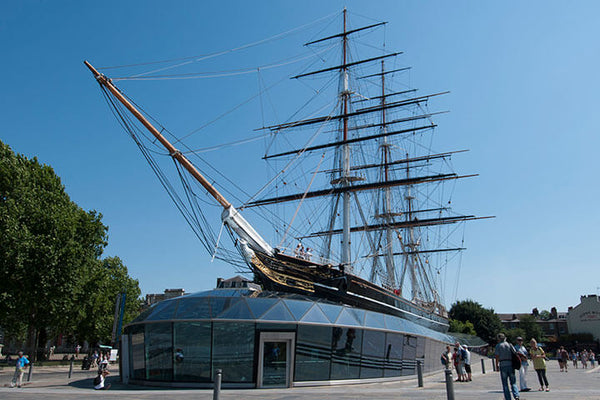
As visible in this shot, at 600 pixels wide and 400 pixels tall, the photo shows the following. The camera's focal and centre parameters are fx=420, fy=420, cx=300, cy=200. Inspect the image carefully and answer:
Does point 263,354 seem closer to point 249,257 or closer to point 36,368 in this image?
point 249,257

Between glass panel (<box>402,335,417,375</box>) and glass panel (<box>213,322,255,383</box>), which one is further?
glass panel (<box>402,335,417,375</box>)

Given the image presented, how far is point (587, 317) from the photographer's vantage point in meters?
77.0

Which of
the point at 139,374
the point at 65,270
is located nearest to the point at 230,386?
the point at 139,374

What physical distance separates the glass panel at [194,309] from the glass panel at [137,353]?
194 centimetres

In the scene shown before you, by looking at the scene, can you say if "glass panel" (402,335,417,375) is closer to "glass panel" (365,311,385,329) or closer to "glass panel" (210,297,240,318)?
"glass panel" (365,311,385,329)

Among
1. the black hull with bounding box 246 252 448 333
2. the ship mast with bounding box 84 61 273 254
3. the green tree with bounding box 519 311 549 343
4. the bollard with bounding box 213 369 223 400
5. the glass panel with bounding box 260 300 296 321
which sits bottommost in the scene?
the green tree with bounding box 519 311 549 343

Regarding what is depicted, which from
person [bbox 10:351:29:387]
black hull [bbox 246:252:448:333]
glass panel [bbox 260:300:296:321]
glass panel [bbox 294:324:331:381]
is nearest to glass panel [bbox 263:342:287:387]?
glass panel [bbox 294:324:331:381]

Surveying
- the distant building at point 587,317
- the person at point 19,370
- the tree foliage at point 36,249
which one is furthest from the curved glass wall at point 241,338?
the distant building at point 587,317

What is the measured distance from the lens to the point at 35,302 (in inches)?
1154

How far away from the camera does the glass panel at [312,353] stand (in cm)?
1580

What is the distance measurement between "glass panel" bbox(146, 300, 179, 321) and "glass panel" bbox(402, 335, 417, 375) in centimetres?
1126

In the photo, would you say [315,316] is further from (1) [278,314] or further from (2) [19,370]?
(2) [19,370]

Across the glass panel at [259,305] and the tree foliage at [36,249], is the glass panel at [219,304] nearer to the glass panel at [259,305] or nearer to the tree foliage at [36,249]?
the glass panel at [259,305]

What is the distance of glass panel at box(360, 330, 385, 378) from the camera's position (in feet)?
58.4
